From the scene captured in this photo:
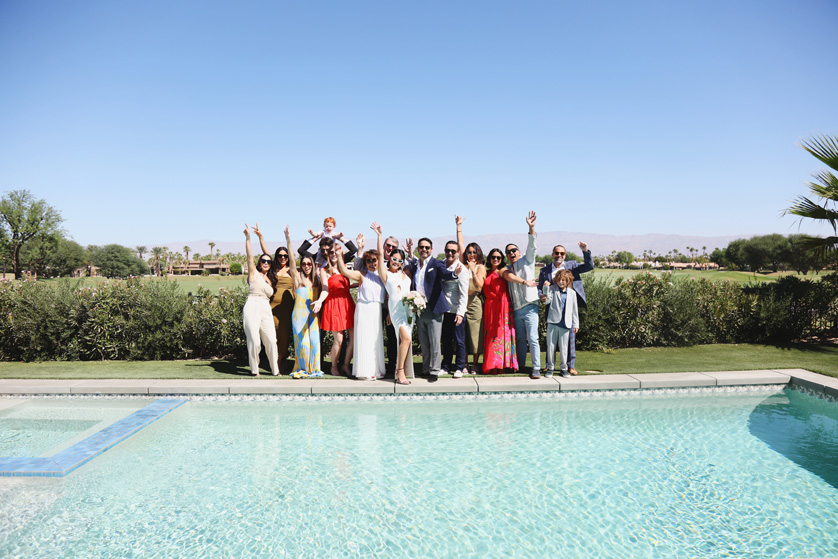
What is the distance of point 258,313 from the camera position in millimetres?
7691

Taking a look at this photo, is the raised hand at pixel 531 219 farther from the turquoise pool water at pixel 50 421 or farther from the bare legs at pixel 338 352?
the turquoise pool water at pixel 50 421

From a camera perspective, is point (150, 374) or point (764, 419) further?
point (150, 374)

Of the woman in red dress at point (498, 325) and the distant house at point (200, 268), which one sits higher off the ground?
the distant house at point (200, 268)

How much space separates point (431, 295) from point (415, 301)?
1.44 feet

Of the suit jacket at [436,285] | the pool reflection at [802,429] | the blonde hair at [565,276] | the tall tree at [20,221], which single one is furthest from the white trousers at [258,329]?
the tall tree at [20,221]

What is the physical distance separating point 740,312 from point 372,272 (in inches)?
321

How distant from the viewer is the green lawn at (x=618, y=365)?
801 centimetres

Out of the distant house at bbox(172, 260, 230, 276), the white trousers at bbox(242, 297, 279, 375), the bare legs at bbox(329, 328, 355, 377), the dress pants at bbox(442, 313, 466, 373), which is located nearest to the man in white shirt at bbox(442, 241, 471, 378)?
the dress pants at bbox(442, 313, 466, 373)

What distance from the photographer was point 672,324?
10.3 meters

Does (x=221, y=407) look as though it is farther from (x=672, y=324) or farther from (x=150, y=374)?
(x=672, y=324)

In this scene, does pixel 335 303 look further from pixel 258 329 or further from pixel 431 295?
pixel 431 295

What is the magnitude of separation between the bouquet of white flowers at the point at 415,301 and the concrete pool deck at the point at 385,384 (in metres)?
1.07

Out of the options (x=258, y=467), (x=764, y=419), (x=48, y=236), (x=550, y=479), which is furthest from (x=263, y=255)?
(x=48, y=236)

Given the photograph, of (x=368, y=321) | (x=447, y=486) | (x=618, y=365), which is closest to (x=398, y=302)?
(x=368, y=321)
